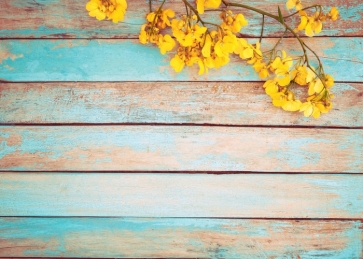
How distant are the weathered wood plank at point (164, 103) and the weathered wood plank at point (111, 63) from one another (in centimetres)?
2

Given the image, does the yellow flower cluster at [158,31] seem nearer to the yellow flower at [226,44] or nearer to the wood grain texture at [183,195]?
the yellow flower at [226,44]

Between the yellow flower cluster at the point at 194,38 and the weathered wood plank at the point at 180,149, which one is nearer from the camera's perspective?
the yellow flower cluster at the point at 194,38

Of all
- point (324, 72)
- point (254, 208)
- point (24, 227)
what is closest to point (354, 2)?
point (324, 72)

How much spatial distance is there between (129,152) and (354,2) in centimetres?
74

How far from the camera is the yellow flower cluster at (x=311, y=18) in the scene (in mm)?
913

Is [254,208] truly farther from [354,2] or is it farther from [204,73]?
[354,2]

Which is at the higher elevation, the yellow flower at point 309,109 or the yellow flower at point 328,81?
the yellow flower at point 328,81

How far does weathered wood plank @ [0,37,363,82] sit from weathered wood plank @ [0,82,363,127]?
0.02 m

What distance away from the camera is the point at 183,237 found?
1.04 metres

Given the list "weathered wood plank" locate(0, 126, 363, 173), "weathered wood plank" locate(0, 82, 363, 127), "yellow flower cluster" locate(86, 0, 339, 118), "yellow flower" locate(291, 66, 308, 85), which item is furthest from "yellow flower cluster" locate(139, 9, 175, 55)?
"yellow flower" locate(291, 66, 308, 85)

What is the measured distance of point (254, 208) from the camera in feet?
3.40

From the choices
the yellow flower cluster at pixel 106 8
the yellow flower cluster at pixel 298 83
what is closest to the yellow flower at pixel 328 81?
the yellow flower cluster at pixel 298 83

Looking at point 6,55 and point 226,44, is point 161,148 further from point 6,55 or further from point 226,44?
point 6,55

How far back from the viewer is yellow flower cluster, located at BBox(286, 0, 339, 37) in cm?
91
